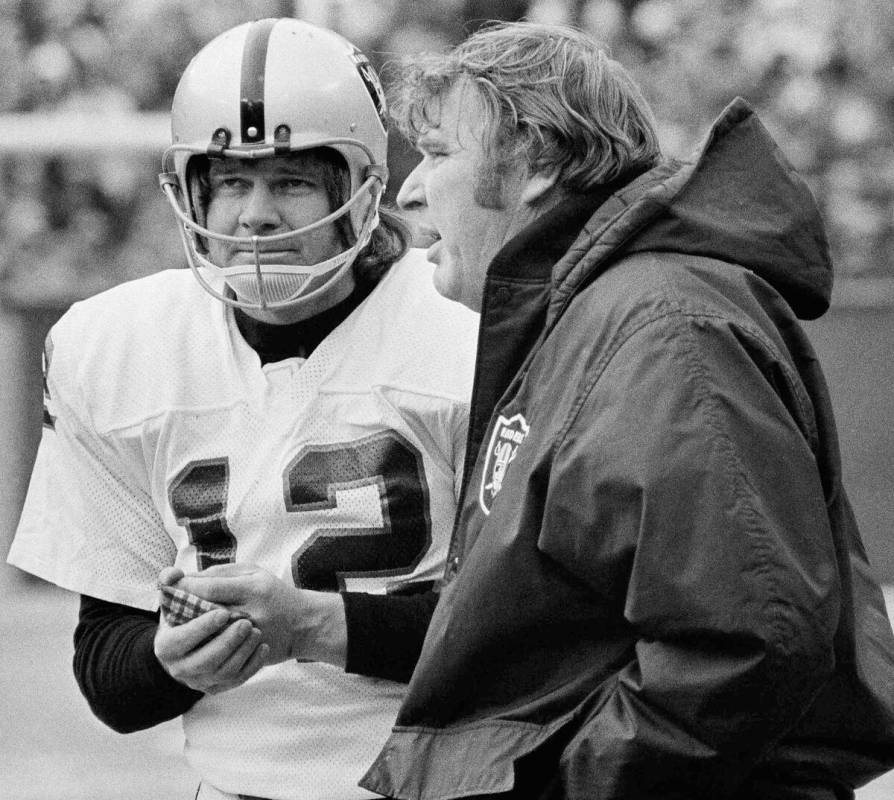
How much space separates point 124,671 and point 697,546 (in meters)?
1.03

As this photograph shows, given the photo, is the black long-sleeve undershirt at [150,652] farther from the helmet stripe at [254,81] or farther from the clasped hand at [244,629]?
the helmet stripe at [254,81]

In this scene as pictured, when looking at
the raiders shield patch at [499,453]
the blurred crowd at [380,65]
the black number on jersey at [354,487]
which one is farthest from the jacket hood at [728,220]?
the blurred crowd at [380,65]

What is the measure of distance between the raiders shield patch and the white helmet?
534mm

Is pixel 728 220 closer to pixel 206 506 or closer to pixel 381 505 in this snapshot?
pixel 381 505

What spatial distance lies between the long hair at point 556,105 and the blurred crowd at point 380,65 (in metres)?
4.45

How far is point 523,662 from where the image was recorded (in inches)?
73.9

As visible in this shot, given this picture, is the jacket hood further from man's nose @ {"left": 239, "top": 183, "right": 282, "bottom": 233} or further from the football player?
man's nose @ {"left": 239, "top": 183, "right": 282, "bottom": 233}

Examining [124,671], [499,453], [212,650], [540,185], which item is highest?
[540,185]

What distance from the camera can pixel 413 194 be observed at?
2.20 m

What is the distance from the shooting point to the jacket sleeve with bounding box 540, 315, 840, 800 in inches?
65.9

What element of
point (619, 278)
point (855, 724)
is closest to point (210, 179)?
point (619, 278)

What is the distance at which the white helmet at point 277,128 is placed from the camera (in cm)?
241

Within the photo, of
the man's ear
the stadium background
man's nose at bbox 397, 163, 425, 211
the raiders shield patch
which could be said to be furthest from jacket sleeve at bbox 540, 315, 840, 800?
the stadium background

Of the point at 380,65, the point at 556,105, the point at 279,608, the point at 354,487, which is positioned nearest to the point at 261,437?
the point at 354,487
